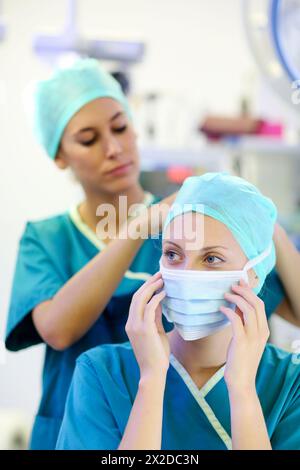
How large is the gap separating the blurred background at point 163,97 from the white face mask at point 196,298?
13.9 inches

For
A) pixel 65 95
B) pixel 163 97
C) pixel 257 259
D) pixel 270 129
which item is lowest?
pixel 257 259

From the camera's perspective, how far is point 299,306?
117 cm

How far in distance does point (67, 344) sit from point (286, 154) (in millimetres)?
2332

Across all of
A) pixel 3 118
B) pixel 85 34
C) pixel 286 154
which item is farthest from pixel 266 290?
pixel 286 154

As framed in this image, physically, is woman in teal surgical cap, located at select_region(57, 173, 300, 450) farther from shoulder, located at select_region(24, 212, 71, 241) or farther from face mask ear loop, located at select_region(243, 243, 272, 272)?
shoulder, located at select_region(24, 212, 71, 241)

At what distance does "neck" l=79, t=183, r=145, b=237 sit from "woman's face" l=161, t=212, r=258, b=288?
30cm

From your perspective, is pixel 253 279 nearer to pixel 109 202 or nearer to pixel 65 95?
pixel 109 202

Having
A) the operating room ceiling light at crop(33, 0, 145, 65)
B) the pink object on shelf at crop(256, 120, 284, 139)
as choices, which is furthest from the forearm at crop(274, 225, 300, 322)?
the pink object on shelf at crop(256, 120, 284, 139)

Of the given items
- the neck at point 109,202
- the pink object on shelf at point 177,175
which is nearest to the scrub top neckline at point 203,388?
the neck at point 109,202

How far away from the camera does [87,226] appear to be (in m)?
1.39

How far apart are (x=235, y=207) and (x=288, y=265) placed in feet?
0.71

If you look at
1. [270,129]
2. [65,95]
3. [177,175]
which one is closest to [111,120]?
[65,95]

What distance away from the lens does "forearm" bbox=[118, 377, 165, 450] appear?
831mm
